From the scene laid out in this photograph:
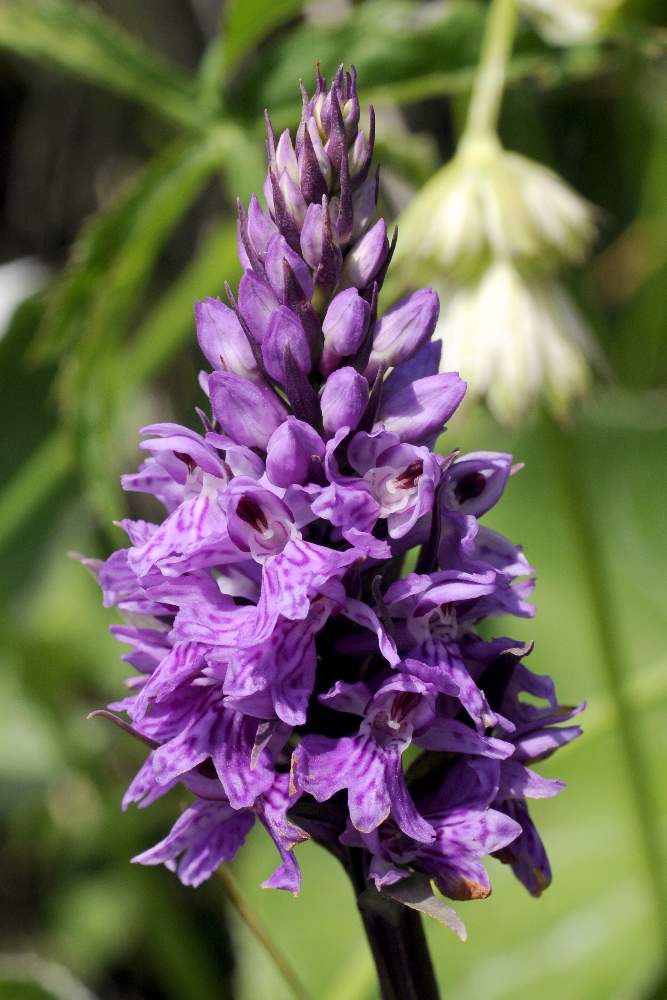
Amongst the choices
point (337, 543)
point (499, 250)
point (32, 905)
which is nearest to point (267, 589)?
point (337, 543)

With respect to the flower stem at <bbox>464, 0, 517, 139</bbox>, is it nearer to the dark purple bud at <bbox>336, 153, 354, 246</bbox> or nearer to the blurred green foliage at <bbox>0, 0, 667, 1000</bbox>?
the blurred green foliage at <bbox>0, 0, 667, 1000</bbox>

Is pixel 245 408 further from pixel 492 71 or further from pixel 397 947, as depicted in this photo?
pixel 492 71

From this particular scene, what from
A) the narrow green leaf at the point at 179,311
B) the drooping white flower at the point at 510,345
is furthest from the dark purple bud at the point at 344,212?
the narrow green leaf at the point at 179,311

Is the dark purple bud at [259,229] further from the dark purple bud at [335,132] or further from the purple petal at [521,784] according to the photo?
the purple petal at [521,784]

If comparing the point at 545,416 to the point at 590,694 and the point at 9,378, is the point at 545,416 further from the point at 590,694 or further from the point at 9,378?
the point at 9,378

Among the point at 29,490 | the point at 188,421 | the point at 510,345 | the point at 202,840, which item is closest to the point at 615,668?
the point at 510,345

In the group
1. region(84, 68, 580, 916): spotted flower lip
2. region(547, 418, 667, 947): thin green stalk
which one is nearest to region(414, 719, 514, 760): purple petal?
region(84, 68, 580, 916): spotted flower lip
